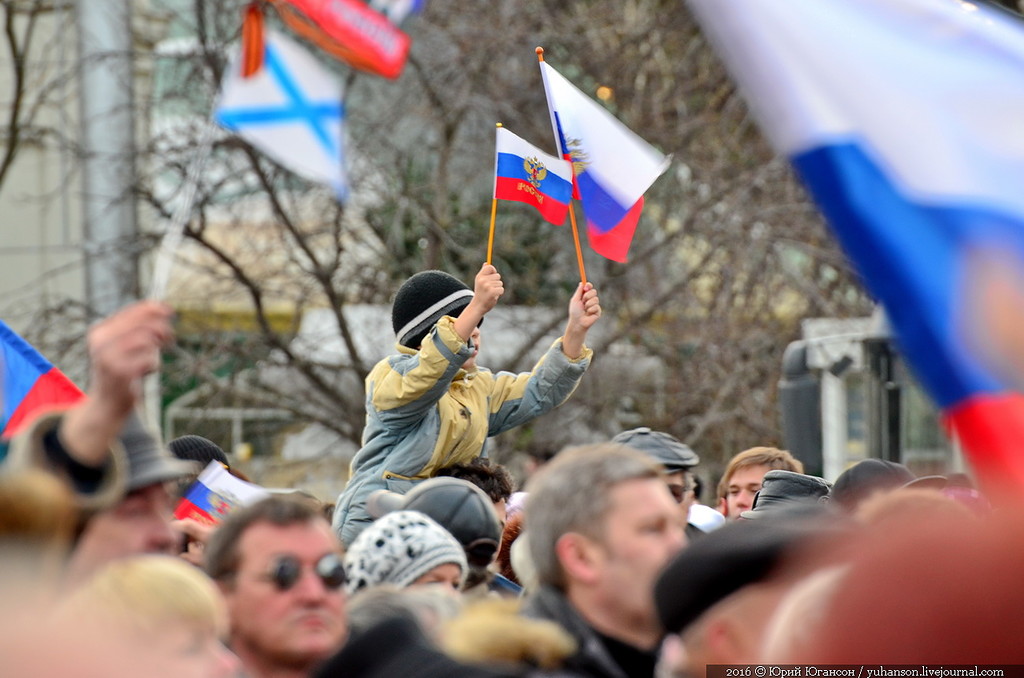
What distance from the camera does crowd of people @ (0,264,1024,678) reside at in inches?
77.9

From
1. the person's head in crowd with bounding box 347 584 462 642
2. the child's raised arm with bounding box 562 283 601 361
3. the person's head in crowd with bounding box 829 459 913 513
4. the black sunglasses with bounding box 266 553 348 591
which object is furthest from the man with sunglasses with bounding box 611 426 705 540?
the black sunglasses with bounding box 266 553 348 591

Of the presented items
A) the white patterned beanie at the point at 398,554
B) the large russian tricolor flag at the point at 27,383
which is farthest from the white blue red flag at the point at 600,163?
the white patterned beanie at the point at 398,554

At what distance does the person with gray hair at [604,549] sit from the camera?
332cm

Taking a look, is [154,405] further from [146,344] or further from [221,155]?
[146,344]

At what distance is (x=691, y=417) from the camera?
1414 cm

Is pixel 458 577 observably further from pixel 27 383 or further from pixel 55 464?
pixel 27 383

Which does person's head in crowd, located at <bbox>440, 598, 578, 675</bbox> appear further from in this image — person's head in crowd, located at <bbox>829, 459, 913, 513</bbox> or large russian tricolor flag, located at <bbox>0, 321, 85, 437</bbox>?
person's head in crowd, located at <bbox>829, 459, 913, 513</bbox>

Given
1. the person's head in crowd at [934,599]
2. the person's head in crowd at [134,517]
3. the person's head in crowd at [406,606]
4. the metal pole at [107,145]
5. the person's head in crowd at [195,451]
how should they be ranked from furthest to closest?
the metal pole at [107,145]
the person's head in crowd at [195,451]
the person's head in crowd at [406,606]
the person's head in crowd at [134,517]
the person's head in crowd at [934,599]

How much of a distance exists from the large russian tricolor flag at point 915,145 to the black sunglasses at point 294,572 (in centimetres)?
132

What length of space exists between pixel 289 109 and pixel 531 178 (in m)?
2.09

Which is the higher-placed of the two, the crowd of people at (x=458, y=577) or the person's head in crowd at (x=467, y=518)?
the crowd of people at (x=458, y=577)

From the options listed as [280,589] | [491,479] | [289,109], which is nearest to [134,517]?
[280,589]

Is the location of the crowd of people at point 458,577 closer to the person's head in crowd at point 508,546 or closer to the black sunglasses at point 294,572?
the black sunglasses at point 294,572

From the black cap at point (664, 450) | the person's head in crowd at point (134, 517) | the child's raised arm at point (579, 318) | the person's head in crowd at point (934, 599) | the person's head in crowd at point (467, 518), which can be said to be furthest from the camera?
the child's raised arm at point (579, 318)
